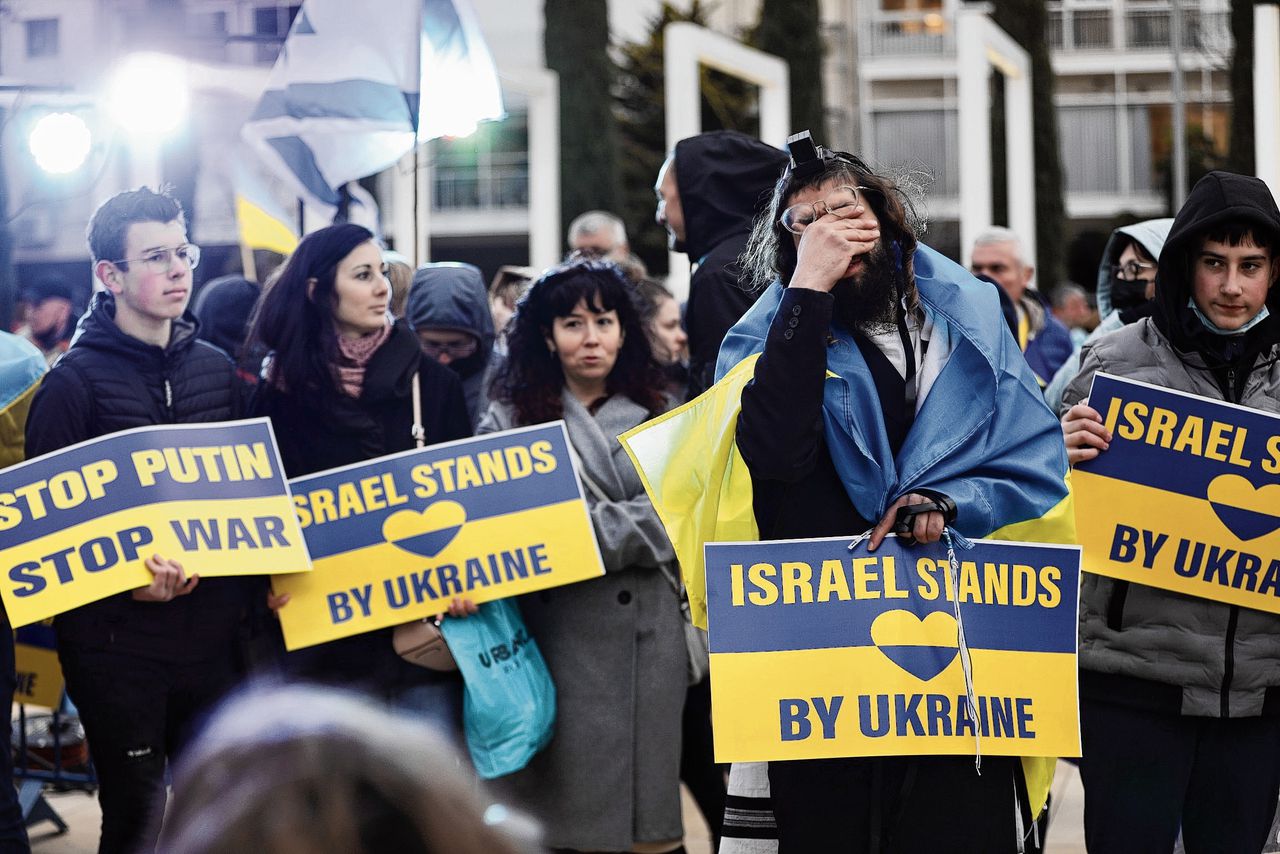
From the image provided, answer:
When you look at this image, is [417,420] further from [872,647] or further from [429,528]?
[872,647]

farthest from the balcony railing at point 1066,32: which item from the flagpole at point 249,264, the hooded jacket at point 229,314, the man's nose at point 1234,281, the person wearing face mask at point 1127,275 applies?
the man's nose at point 1234,281

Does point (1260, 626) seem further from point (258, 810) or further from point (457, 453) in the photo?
point (258, 810)

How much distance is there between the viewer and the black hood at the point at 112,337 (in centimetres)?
458

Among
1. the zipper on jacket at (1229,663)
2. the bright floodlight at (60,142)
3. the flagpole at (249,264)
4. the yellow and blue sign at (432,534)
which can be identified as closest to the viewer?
the zipper on jacket at (1229,663)

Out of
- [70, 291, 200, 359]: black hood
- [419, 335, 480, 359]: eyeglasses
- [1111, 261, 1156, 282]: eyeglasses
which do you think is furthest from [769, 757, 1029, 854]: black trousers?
[419, 335, 480, 359]: eyeglasses

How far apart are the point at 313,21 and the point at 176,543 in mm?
3024

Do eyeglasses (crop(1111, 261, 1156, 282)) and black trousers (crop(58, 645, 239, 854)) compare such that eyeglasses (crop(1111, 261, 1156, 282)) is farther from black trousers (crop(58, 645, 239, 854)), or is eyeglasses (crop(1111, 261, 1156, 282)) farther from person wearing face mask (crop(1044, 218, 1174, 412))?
black trousers (crop(58, 645, 239, 854))

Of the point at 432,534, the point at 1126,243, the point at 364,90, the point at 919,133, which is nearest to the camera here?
the point at 432,534

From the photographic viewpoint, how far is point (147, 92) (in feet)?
29.4

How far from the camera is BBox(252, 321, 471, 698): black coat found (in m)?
4.87

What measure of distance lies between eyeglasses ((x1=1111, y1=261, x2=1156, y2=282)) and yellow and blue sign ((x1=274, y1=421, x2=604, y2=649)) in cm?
189

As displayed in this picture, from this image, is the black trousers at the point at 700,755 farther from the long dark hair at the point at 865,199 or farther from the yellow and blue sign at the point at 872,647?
the long dark hair at the point at 865,199

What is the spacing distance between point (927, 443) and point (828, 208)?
49cm

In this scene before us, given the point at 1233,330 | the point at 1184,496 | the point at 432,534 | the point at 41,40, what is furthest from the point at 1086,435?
the point at 41,40
